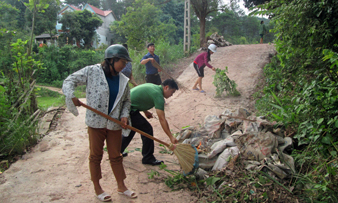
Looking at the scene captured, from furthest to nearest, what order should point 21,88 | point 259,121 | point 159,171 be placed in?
1. point 21,88
2. point 259,121
3. point 159,171

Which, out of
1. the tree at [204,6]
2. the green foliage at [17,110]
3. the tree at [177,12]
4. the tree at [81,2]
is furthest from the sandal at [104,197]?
the tree at [81,2]

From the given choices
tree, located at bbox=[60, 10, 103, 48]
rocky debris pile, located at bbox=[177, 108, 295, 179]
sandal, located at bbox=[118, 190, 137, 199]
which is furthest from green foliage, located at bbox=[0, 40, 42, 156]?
tree, located at bbox=[60, 10, 103, 48]

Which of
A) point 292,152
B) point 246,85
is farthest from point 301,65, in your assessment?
point 246,85

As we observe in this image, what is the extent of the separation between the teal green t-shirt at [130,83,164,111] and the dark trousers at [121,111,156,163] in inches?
5.6

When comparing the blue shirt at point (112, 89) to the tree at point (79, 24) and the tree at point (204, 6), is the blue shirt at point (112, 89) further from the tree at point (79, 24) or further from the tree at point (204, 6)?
the tree at point (79, 24)

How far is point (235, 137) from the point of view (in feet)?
12.4

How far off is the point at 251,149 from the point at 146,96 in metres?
1.69

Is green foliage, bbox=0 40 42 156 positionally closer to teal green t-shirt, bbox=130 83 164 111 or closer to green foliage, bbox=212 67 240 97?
teal green t-shirt, bbox=130 83 164 111

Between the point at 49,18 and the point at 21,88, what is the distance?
20172 mm

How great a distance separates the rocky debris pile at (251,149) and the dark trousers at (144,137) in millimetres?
798

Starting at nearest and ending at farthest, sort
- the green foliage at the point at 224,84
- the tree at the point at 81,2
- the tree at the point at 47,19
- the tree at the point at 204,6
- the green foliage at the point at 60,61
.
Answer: the green foliage at the point at 224,84 → the tree at the point at 204,6 → the green foliage at the point at 60,61 → the tree at the point at 47,19 → the tree at the point at 81,2

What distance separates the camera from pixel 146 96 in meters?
3.44

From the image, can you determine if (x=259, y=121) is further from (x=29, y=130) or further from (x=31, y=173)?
(x=29, y=130)

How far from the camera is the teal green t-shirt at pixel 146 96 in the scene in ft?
10.9
